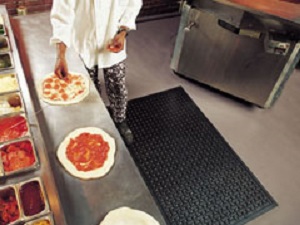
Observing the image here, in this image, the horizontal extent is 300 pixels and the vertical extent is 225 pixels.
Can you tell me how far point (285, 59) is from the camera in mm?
2707

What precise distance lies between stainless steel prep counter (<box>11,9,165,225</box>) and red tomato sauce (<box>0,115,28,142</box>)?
115 millimetres

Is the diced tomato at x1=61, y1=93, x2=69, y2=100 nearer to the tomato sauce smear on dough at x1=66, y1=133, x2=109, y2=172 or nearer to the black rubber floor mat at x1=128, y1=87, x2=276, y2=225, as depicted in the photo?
the tomato sauce smear on dough at x1=66, y1=133, x2=109, y2=172

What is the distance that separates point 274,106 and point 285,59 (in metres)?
0.75

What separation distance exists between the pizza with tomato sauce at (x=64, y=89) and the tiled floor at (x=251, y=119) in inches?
6.4

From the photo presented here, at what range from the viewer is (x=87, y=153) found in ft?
5.29

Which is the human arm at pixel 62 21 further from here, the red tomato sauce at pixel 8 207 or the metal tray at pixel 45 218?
the metal tray at pixel 45 218

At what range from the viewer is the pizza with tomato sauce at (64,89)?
5.95 feet

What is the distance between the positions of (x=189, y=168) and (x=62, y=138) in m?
1.34

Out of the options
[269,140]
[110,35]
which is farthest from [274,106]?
[110,35]

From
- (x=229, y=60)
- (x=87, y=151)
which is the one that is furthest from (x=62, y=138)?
(x=229, y=60)

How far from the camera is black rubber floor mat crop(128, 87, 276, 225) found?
2.34 meters

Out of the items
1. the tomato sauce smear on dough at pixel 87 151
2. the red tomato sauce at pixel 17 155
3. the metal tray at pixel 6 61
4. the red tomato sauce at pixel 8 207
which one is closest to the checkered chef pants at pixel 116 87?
the metal tray at pixel 6 61

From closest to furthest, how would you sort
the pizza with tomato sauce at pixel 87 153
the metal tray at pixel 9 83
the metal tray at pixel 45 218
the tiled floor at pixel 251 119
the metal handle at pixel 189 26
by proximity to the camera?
the metal tray at pixel 45 218
the pizza with tomato sauce at pixel 87 153
the metal tray at pixel 9 83
the tiled floor at pixel 251 119
the metal handle at pixel 189 26

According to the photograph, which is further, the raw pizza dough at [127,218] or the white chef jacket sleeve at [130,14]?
the white chef jacket sleeve at [130,14]
